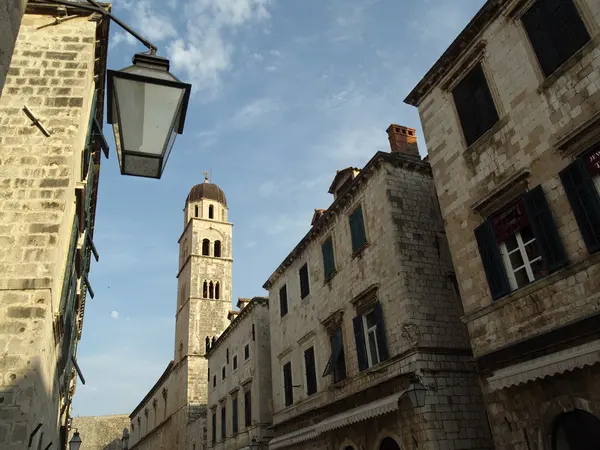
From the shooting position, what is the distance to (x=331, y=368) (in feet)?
48.3

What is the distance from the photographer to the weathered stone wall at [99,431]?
61.6 metres

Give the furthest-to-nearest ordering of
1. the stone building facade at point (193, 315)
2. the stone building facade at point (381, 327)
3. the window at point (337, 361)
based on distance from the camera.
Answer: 1. the stone building facade at point (193, 315)
2. the window at point (337, 361)
3. the stone building facade at point (381, 327)

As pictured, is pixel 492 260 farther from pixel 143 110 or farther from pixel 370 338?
pixel 143 110

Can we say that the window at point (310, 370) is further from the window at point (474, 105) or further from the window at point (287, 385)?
the window at point (474, 105)

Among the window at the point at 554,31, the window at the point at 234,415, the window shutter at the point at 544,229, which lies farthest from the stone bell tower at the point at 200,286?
the window at the point at 554,31

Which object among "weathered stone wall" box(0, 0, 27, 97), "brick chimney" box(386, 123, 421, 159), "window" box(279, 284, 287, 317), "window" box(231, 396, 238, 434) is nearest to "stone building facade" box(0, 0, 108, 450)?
"weathered stone wall" box(0, 0, 27, 97)

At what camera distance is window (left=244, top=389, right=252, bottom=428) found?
72.1 feet

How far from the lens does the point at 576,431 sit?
7840 mm

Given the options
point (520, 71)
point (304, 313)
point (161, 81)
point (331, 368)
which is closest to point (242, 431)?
point (304, 313)

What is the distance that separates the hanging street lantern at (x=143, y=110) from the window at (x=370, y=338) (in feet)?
33.7

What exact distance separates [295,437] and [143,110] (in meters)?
14.9

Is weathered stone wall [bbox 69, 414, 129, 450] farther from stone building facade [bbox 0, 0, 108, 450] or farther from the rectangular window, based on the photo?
stone building facade [bbox 0, 0, 108, 450]

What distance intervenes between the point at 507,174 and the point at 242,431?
17993 mm

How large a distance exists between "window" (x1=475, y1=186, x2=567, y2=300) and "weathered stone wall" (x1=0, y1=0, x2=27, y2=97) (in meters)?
8.22
